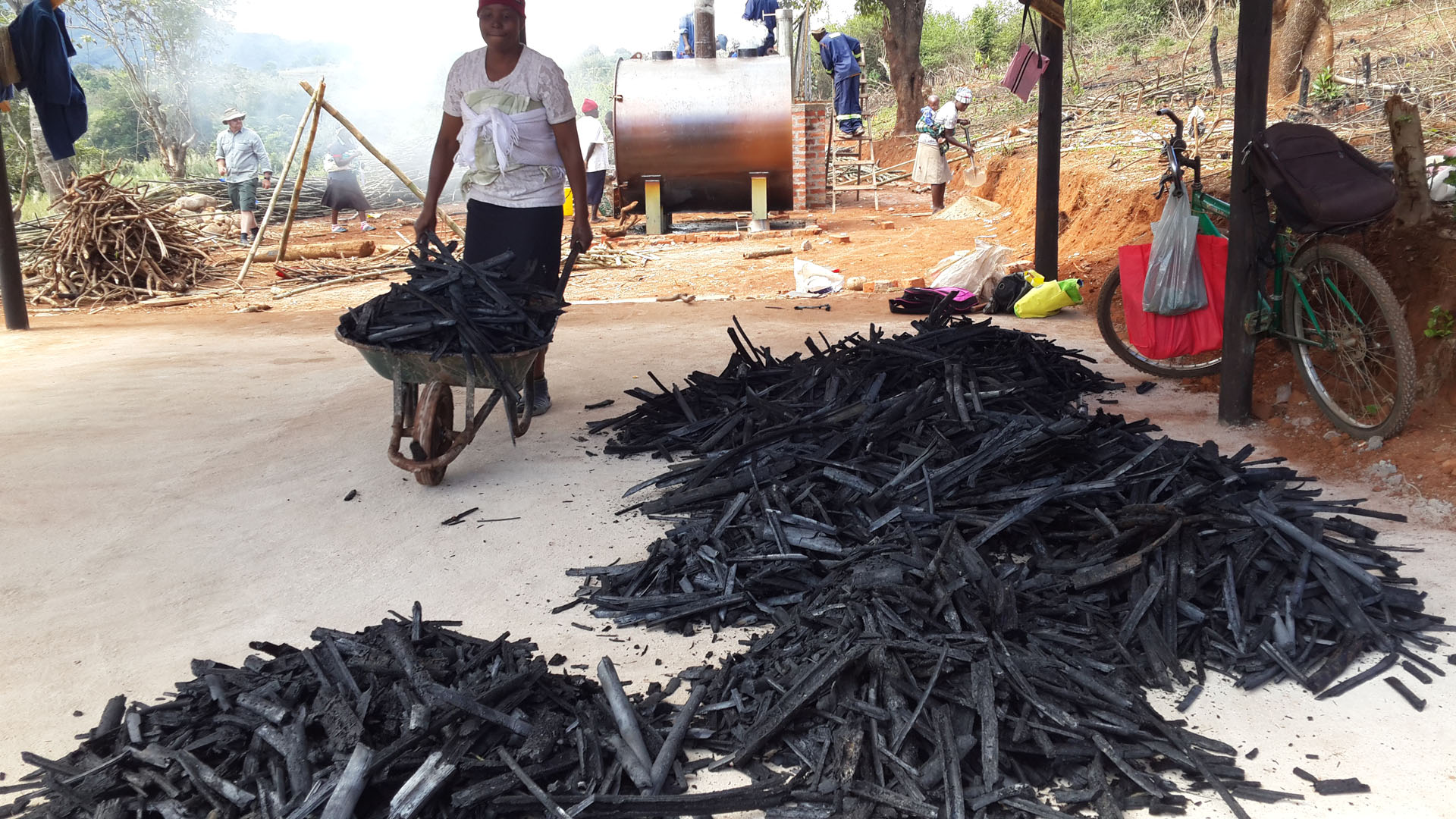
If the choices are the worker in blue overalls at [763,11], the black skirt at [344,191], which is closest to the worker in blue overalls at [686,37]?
the worker in blue overalls at [763,11]

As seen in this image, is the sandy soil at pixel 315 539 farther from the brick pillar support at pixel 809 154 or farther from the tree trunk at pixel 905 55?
the tree trunk at pixel 905 55

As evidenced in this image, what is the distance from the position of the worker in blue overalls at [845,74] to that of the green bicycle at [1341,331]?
55.8 ft

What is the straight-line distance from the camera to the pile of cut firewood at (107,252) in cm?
1100

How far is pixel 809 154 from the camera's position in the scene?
16.2 m

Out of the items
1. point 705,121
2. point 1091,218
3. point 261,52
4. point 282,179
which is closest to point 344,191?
point 282,179

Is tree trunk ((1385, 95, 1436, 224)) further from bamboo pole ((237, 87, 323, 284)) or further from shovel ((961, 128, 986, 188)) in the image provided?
shovel ((961, 128, 986, 188))

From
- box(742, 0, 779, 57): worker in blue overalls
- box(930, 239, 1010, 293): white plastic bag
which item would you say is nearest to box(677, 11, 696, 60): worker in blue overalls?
box(742, 0, 779, 57): worker in blue overalls

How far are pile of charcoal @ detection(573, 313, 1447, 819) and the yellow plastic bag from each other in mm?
3280

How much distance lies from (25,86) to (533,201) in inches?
171

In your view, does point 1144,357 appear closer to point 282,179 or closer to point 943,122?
point 282,179

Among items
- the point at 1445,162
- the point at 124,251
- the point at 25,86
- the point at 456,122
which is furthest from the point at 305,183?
the point at 1445,162

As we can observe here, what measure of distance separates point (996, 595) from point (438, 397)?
2.65 m

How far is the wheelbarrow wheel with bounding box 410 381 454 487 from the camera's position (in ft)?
14.7

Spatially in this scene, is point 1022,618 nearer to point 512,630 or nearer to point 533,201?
point 512,630
